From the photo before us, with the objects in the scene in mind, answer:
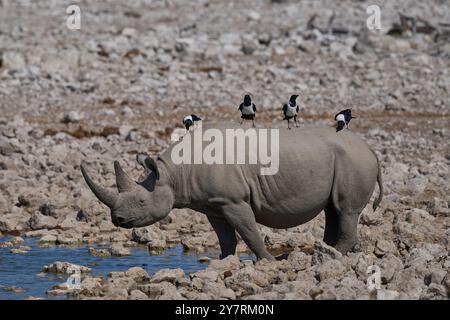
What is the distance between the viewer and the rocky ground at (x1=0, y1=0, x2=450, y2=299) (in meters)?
10.4

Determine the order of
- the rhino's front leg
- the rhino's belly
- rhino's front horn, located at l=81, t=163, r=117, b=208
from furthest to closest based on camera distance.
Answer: the rhino's belly, the rhino's front leg, rhino's front horn, located at l=81, t=163, r=117, b=208

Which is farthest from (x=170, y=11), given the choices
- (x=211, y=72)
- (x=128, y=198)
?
(x=128, y=198)

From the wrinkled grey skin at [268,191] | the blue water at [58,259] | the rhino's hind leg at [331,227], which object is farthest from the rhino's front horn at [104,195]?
the rhino's hind leg at [331,227]

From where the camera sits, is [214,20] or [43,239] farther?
[214,20]

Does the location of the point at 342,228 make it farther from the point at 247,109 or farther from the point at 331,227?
the point at 247,109

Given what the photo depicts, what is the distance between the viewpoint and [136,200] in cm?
1079

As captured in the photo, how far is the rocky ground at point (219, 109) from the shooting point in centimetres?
1043

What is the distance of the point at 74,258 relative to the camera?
1266 cm

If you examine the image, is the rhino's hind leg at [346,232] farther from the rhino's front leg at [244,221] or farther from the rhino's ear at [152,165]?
the rhino's ear at [152,165]

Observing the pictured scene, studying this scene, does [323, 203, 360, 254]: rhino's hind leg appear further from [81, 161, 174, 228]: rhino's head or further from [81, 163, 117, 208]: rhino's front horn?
[81, 163, 117, 208]: rhino's front horn

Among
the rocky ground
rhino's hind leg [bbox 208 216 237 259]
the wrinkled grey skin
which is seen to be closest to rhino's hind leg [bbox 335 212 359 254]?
the wrinkled grey skin

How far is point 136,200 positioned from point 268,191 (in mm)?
1119

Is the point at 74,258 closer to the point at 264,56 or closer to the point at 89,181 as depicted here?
the point at 89,181
